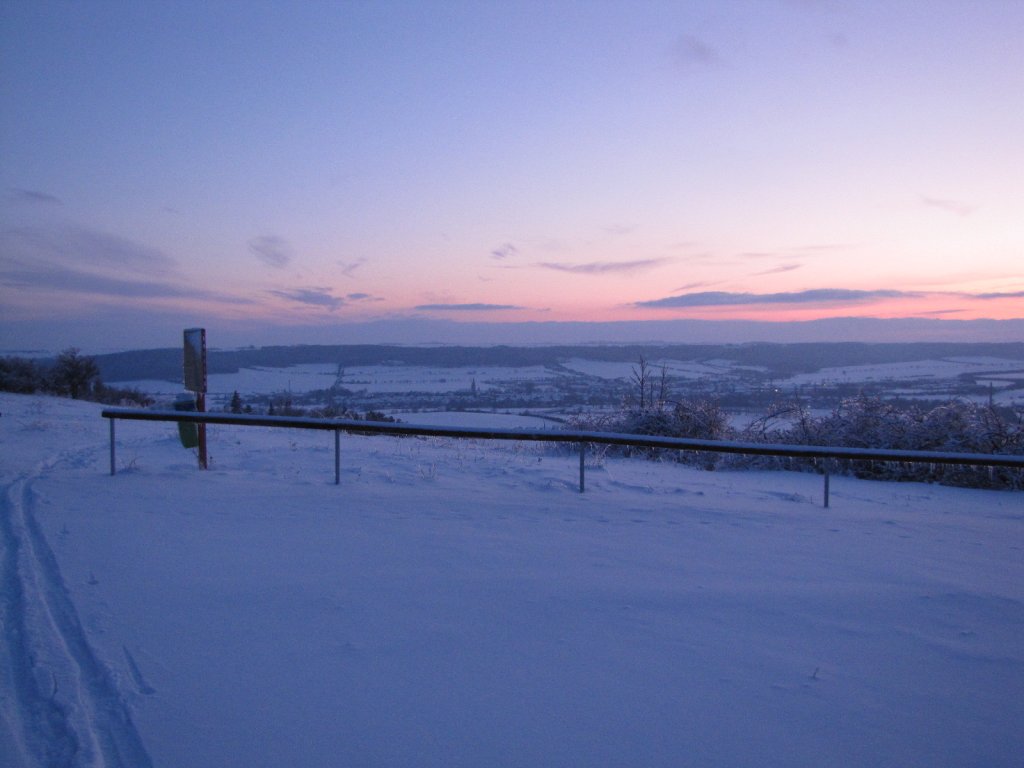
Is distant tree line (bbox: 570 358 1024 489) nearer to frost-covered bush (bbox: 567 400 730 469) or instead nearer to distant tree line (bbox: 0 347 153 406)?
frost-covered bush (bbox: 567 400 730 469)

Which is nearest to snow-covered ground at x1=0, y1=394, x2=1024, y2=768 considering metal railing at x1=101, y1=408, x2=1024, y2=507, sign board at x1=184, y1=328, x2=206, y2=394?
metal railing at x1=101, y1=408, x2=1024, y2=507

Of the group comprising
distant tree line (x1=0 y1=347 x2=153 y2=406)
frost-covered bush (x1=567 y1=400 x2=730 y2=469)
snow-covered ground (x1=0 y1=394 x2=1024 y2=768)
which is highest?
distant tree line (x1=0 y1=347 x2=153 y2=406)

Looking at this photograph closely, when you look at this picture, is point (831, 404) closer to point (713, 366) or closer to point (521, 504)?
point (521, 504)

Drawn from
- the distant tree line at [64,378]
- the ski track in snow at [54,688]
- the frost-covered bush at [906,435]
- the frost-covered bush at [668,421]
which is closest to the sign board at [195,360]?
the ski track in snow at [54,688]

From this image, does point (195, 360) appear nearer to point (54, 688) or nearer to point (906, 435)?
point (54, 688)

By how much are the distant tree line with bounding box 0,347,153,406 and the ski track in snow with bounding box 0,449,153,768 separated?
29240 millimetres

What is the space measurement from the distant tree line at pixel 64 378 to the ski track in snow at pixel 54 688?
2924 centimetres

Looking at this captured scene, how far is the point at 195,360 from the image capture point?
10156 millimetres

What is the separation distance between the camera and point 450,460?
36.6 ft

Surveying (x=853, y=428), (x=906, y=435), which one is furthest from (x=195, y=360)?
(x=906, y=435)

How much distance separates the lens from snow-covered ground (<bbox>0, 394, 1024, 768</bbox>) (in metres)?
3.23

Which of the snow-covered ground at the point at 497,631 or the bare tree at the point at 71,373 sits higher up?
the bare tree at the point at 71,373

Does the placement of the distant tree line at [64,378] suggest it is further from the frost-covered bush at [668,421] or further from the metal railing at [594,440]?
the metal railing at [594,440]

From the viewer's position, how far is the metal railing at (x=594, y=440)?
26.9 ft
